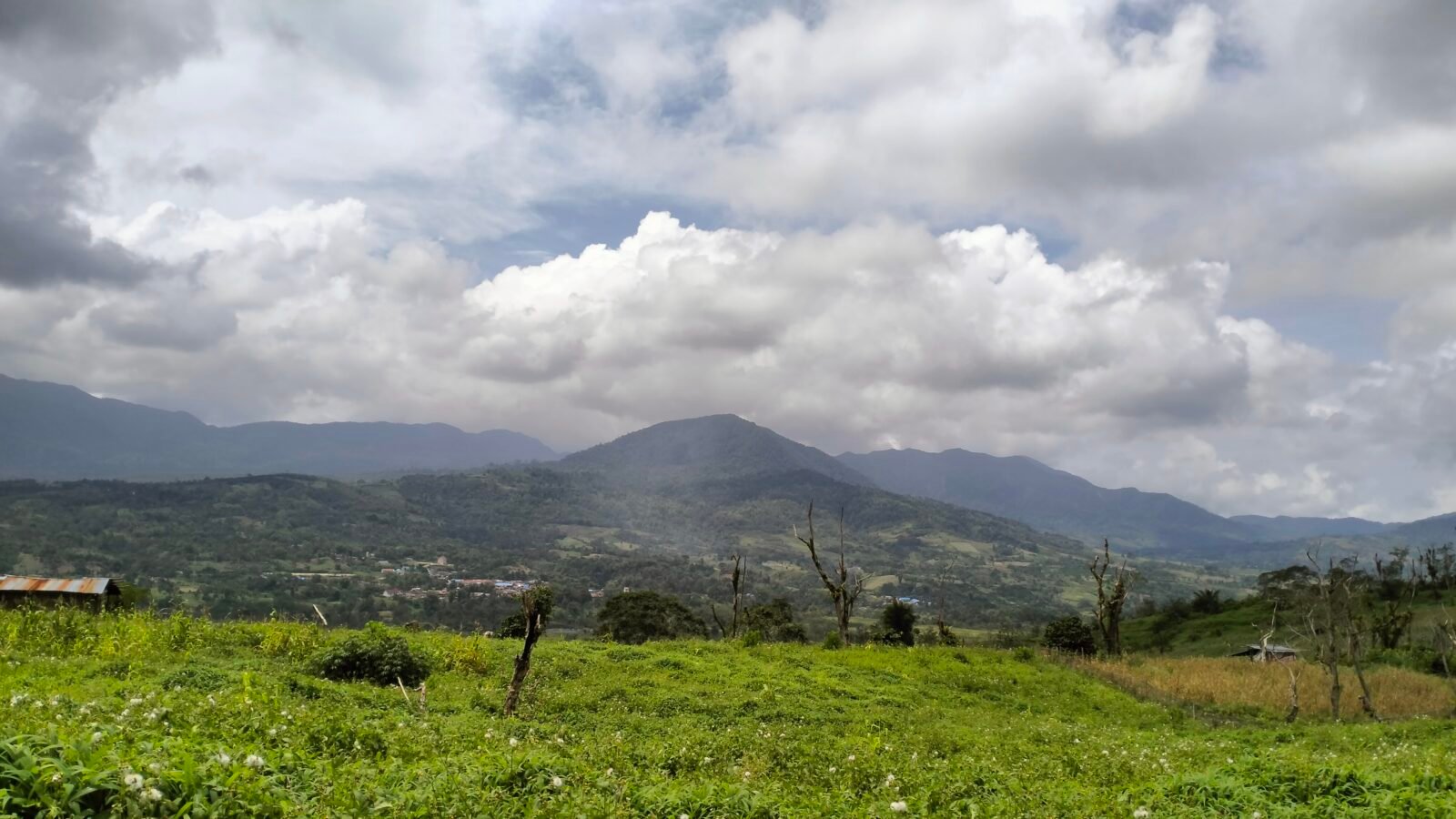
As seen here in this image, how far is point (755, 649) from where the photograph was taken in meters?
34.7

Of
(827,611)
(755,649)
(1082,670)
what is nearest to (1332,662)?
(1082,670)

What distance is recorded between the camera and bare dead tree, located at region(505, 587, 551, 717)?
17.3m

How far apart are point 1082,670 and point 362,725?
33956 mm

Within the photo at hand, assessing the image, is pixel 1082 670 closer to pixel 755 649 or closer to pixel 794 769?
pixel 755 649

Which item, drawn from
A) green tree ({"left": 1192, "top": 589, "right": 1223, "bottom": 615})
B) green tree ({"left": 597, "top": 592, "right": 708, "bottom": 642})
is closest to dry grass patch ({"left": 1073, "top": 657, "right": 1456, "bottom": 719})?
green tree ({"left": 597, "top": 592, "right": 708, "bottom": 642})

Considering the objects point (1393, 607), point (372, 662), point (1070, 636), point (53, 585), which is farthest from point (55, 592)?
point (1393, 607)

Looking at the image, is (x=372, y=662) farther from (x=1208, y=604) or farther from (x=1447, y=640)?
(x=1208, y=604)

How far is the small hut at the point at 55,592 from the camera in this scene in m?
30.0

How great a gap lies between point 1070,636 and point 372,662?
49910mm

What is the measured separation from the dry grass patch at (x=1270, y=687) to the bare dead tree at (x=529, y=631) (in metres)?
25.3

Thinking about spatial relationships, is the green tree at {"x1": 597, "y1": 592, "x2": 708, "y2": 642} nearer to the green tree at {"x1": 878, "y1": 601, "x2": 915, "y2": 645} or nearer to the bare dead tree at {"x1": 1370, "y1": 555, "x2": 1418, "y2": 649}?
the green tree at {"x1": 878, "y1": 601, "x2": 915, "y2": 645}

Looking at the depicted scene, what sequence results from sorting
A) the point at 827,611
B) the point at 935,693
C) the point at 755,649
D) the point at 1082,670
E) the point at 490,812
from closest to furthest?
the point at 490,812 < the point at 935,693 < the point at 755,649 < the point at 1082,670 < the point at 827,611

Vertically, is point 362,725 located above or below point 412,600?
above

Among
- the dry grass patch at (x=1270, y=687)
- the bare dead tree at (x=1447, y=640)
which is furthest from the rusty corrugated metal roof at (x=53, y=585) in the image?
the bare dead tree at (x=1447, y=640)
